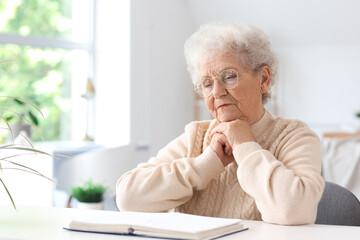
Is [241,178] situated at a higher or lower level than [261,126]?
lower

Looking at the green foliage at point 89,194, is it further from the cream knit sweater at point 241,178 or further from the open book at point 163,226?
the open book at point 163,226

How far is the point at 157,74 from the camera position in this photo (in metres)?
5.84

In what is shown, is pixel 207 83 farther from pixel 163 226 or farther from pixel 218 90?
pixel 163 226

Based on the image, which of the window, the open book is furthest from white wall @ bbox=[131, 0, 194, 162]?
the open book

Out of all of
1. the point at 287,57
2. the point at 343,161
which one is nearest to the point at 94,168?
the point at 343,161

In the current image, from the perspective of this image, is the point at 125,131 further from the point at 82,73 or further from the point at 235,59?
the point at 235,59

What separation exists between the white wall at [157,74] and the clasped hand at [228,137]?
3616 mm

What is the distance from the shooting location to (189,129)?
184cm

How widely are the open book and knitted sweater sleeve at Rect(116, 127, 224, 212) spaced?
34cm

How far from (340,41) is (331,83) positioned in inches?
20.5

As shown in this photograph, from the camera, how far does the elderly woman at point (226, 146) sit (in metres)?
1.61

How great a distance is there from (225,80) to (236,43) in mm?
117

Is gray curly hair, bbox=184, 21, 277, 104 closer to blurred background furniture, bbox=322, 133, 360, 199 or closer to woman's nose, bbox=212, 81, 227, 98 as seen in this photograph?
woman's nose, bbox=212, 81, 227, 98

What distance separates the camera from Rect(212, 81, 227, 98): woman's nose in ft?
5.69
